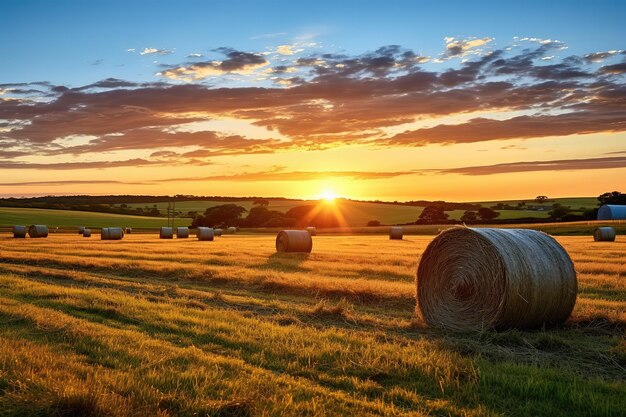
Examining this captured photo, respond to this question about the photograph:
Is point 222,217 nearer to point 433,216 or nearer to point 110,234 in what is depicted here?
point 433,216

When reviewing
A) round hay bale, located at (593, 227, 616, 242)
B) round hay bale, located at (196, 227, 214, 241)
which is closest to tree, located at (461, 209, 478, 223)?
round hay bale, located at (593, 227, 616, 242)

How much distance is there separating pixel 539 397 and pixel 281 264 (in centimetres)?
1932

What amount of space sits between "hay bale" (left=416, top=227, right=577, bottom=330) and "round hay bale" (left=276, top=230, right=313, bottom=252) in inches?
822

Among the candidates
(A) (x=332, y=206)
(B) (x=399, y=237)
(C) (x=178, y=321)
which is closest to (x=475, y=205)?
(A) (x=332, y=206)

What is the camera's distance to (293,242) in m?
34.2

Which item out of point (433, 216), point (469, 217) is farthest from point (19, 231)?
point (469, 217)

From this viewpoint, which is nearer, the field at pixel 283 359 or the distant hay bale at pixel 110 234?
the field at pixel 283 359

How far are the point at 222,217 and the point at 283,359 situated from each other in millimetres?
94624

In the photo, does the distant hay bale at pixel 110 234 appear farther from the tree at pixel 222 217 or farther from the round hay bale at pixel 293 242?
the tree at pixel 222 217

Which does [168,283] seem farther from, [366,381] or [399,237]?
[399,237]

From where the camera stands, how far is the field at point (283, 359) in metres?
6.32

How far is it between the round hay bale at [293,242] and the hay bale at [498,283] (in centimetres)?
2087

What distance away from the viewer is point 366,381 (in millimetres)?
7234

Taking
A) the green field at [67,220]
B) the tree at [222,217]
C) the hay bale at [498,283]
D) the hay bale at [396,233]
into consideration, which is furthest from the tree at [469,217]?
the hay bale at [498,283]
